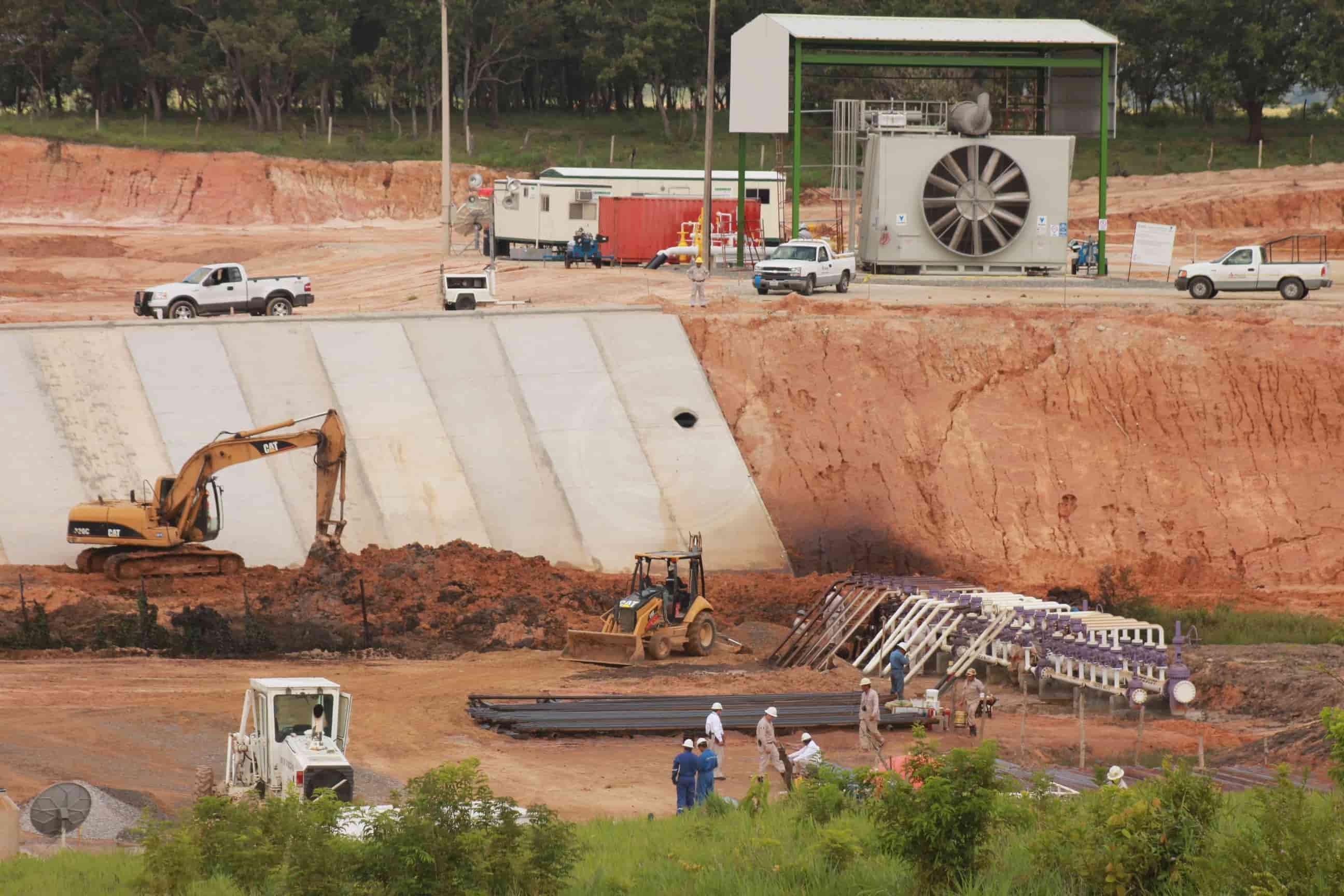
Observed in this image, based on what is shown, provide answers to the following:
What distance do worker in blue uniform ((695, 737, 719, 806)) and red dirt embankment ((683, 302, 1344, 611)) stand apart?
16.2m

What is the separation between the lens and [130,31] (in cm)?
8131

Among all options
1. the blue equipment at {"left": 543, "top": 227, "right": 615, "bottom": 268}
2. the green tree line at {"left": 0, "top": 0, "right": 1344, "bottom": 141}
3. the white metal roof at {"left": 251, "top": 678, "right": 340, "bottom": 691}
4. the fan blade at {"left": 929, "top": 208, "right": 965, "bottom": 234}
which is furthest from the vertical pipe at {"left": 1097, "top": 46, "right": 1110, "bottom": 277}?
the white metal roof at {"left": 251, "top": 678, "right": 340, "bottom": 691}

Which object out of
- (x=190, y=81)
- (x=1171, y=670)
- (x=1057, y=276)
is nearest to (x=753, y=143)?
(x=190, y=81)

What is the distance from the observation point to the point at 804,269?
43875mm

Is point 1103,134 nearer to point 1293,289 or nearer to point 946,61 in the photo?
point 946,61

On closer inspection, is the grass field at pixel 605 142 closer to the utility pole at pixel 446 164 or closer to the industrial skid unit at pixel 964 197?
the utility pole at pixel 446 164

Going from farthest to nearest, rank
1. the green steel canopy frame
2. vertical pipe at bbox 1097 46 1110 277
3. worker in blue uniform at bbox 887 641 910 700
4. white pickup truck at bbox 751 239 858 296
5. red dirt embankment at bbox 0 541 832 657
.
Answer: vertical pipe at bbox 1097 46 1110 277 → the green steel canopy frame → white pickup truck at bbox 751 239 858 296 → red dirt embankment at bbox 0 541 832 657 → worker in blue uniform at bbox 887 641 910 700

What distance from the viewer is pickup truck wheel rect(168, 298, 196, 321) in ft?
138

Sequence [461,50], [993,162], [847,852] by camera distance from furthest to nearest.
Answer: [461,50] → [993,162] → [847,852]

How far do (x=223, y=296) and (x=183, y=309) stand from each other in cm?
108

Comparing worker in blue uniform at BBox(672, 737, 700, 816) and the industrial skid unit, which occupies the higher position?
the industrial skid unit

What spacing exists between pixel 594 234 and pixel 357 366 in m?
21.7

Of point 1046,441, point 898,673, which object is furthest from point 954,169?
point 898,673

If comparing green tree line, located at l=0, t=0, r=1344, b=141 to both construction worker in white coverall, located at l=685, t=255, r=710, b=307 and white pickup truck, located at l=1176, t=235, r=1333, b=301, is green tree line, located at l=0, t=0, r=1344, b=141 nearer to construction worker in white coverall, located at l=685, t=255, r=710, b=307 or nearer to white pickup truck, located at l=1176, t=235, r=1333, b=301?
white pickup truck, located at l=1176, t=235, r=1333, b=301
